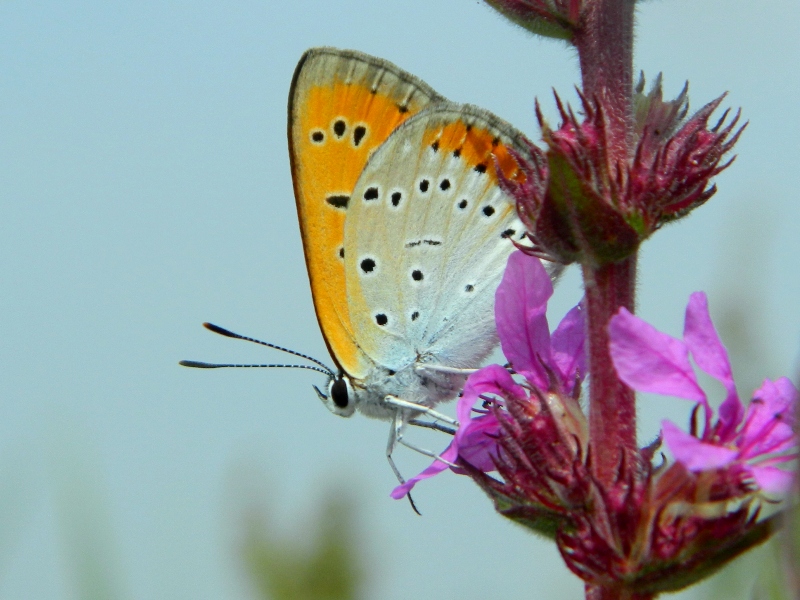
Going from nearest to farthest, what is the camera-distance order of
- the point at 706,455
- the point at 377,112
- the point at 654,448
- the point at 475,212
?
the point at 706,455 < the point at 654,448 < the point at 475,212 < the point at 377,112

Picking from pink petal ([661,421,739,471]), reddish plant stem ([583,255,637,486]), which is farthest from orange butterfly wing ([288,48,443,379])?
pink petal ([661,421,739,471])

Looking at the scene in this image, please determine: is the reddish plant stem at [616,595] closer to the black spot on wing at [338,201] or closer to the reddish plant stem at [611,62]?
the reddish plant stem at [611,62]

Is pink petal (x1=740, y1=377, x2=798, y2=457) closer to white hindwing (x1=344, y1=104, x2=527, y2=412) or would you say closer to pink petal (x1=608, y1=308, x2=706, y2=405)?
pink petal (x1=608, y1=308, x2=706, y2=405)

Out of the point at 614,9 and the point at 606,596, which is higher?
the point at 614,9

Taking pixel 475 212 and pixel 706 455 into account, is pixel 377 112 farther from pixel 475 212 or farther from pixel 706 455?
pixel 706 455

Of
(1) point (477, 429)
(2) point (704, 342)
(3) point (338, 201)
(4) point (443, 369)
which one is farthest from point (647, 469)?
(3) point (338, 201)

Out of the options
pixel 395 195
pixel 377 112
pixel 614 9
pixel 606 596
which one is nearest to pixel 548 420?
pixel 606 596

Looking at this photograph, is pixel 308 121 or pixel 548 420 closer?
pixel 548 420
